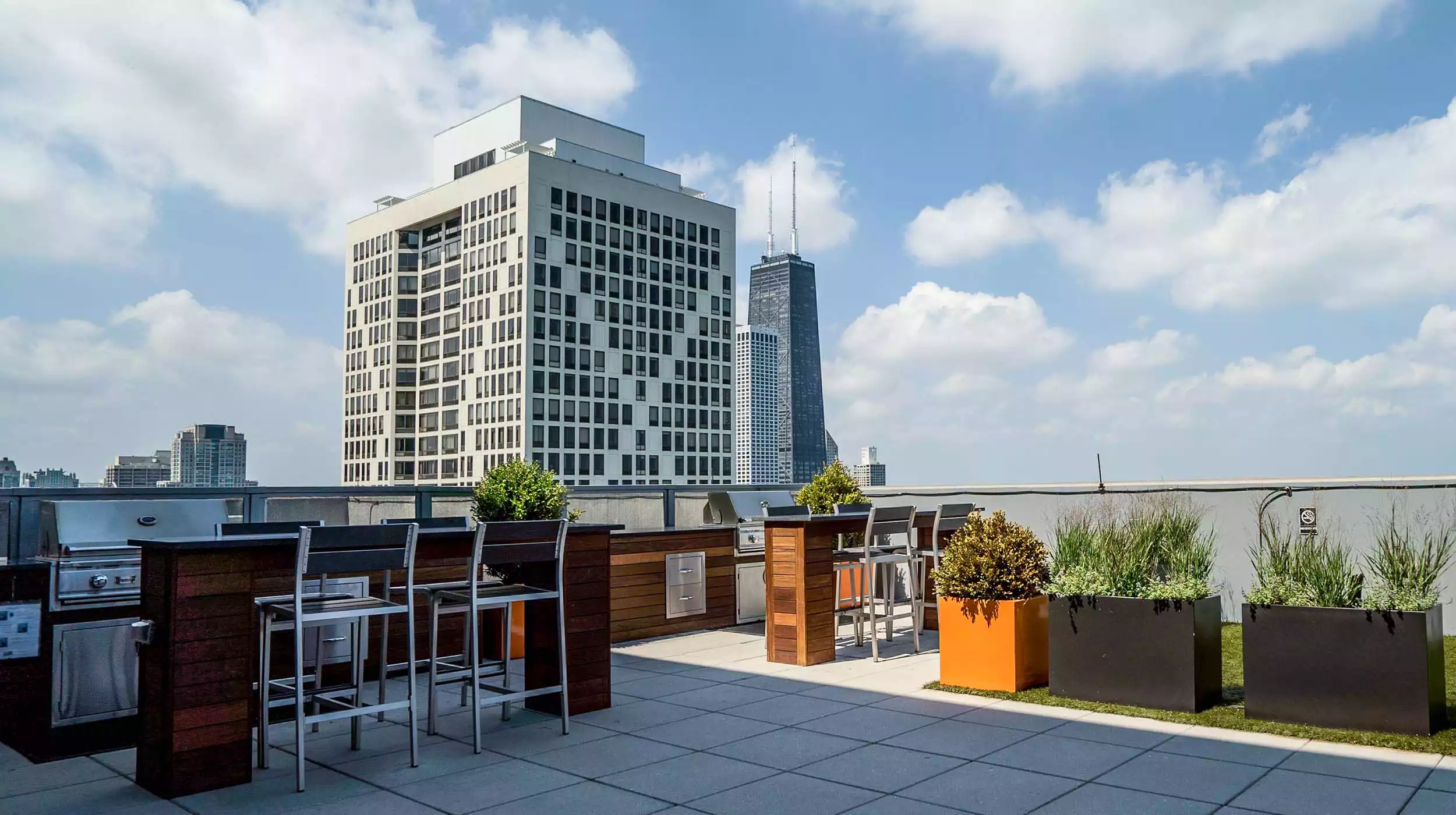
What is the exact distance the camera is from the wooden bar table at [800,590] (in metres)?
6.50

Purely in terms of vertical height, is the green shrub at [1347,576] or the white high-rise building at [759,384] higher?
the white high-rise building at [759,384]

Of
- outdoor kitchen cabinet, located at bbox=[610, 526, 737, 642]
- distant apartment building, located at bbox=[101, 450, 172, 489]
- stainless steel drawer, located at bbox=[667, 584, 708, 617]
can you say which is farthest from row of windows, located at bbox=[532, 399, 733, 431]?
stainless steel drawer, located at bbox=[667, 584, 708, 617]

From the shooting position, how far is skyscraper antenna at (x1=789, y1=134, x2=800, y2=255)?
18100 cm

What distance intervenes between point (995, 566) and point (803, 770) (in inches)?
79.5

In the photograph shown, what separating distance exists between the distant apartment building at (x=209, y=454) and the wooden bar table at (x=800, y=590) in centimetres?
11979

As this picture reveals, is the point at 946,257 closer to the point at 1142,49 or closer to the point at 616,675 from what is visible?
the point at 1142,49

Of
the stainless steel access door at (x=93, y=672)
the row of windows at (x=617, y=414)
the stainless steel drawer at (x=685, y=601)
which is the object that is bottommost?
the stainless steel drawer at (x=685, y=601)

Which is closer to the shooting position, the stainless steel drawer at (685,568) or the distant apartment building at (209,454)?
the stainless steel drawer at (685,568)

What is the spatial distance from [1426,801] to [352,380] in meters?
93.2

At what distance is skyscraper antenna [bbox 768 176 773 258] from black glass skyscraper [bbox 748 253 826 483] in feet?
4.94

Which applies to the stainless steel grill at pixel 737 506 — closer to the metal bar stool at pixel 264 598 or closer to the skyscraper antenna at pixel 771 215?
the metal bar stool at pixel 264 598

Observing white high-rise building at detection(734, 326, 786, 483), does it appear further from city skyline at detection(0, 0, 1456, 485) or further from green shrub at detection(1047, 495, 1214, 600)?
green shrub at detection(1047, 495, 1214, 600)

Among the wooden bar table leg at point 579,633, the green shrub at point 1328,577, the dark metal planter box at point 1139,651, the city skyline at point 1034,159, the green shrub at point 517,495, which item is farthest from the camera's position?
the city skyline at point 1034,159

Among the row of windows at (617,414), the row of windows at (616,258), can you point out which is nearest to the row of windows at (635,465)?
the row of windows at (617,414)
